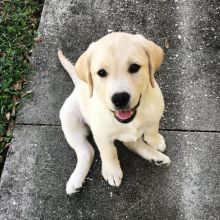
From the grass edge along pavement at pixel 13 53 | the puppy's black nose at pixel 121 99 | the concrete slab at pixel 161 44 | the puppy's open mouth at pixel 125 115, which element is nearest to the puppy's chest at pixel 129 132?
the puppy's open mouth at pixel 125 115

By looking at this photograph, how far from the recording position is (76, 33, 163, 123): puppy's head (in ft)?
10.1

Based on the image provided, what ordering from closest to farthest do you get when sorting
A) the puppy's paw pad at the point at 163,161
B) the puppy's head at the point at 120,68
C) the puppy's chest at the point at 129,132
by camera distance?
the puppy's head at the point at 120,68 < the puppy's chest at the point at 129,132 < the puppy's paw pad at the point at 163,161

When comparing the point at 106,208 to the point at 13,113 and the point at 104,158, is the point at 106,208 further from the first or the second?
the point at 13,113

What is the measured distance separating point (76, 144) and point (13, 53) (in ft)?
4.96

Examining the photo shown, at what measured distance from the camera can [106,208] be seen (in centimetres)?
381

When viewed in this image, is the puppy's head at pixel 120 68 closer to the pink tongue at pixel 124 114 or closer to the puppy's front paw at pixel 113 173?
the pink tongue at pixel 124 114

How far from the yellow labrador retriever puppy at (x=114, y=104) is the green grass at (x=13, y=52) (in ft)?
2.27

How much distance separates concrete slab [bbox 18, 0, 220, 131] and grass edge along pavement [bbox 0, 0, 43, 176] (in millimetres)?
122

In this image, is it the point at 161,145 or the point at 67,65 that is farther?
the point at 67,65

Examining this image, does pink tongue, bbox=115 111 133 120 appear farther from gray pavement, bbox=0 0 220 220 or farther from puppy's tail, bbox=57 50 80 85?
puppy's tail, bbox=57 50 80 85

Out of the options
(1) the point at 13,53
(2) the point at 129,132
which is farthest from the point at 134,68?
(1) the point at 13,53

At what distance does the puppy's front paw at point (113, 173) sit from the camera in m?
3.87

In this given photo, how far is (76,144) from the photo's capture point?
12.7 feet

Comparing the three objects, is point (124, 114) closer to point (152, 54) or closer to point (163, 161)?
point (152, 54)
